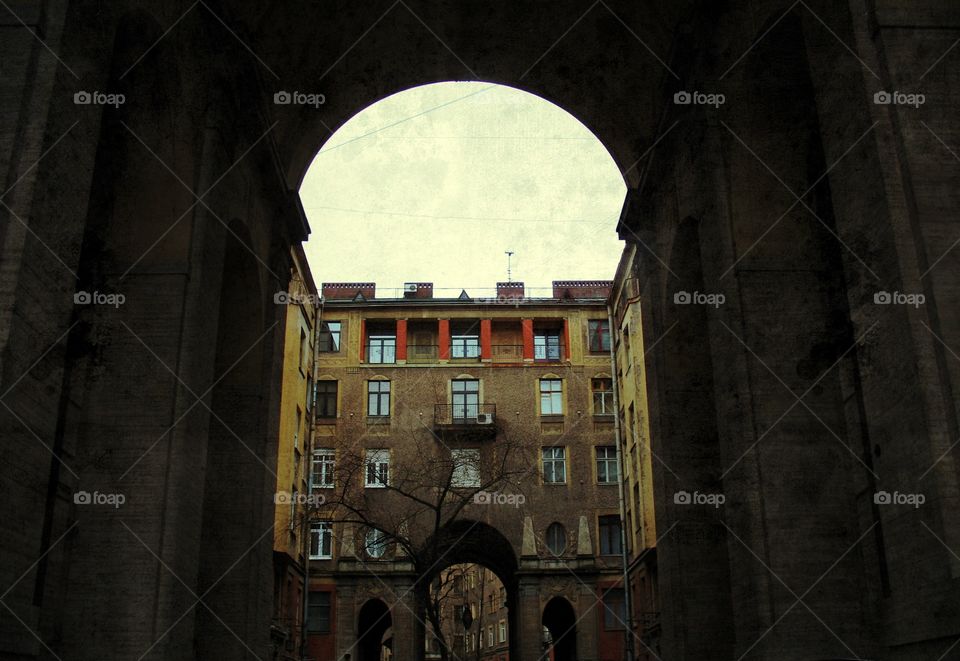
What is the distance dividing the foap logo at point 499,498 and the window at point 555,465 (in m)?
1.59

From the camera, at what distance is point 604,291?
4947 centimetres

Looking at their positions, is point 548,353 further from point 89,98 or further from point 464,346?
point 89,98

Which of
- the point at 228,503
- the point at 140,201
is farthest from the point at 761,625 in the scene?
the point at 140,201

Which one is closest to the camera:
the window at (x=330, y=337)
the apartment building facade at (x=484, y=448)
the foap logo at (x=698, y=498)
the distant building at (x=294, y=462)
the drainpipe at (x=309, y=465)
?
the foap logo at (x=698, y=498)

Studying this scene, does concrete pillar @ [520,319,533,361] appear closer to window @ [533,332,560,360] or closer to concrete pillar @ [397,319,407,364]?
window @ [533,332,560,360]

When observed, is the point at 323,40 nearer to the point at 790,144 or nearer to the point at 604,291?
the point at 790,144

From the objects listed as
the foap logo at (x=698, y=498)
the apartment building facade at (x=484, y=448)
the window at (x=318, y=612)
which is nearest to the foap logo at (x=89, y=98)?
the foap logo at (x=698, y=498)

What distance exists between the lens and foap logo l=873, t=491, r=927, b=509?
331 inches

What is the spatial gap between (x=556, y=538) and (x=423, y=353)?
1094cm

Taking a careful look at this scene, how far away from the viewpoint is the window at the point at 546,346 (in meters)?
45.3

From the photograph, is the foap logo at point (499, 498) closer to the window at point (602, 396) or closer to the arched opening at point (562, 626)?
the arched opening at point (562, 626)

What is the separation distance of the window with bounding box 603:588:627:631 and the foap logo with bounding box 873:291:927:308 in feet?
110

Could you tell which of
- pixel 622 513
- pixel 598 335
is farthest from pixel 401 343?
pixel 622 513

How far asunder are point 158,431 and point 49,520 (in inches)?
76.5
